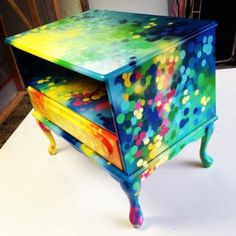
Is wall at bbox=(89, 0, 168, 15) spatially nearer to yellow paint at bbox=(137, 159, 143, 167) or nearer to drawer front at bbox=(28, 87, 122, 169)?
drawer front at bbox=(28, 87, 122, 169)

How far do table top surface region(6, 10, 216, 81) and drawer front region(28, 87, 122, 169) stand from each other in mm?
162

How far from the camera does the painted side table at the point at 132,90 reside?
68cm

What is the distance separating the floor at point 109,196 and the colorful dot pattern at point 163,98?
0.19 meters

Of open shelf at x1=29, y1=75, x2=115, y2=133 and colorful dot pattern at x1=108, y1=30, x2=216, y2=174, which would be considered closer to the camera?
colorful dot pattern at x1=108, y1=30, x2=216, y2=174

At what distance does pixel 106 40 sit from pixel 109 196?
18.2 inches

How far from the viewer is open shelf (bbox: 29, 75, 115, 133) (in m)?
0.80

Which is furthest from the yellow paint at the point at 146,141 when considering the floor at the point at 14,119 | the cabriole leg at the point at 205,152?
the floor at the point at 14,119

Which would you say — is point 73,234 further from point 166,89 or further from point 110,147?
point 166,89

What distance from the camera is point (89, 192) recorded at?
39.3 inches

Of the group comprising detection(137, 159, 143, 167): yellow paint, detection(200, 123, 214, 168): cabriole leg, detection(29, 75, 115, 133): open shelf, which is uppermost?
detection(29, 75, 115, 133): open shelf

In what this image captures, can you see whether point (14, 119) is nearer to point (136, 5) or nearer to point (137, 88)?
point (136, 5)

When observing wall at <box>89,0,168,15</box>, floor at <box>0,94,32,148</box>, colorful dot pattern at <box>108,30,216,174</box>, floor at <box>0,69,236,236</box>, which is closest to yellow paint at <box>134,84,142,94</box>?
colorful dot pattern at <box>108,30,216,174</box>

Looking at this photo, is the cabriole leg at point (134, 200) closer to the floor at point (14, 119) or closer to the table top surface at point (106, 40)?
the table top surface at point (106, 40)

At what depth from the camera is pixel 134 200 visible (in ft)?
2.62
